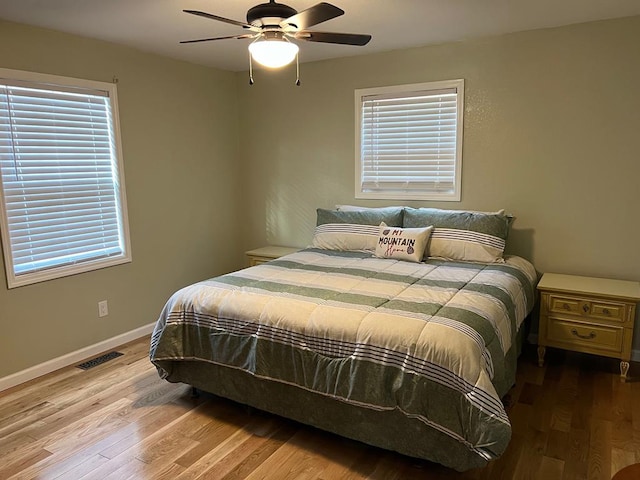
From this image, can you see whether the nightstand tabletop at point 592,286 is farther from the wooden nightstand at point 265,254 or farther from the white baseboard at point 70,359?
the white baseboard at point 70,359

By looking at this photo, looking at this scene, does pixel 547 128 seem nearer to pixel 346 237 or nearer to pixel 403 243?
pixel 403 243

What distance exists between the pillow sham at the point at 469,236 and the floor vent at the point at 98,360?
2.54 meters

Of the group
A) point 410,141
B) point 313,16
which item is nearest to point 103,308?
point 313,16

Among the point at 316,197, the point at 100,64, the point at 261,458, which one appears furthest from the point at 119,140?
the point at 261,458

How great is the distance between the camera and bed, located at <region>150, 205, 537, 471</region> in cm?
198

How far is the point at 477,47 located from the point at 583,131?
3.29ft

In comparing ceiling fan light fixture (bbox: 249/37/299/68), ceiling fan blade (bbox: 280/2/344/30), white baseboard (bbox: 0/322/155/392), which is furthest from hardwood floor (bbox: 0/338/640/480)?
ceiling fan blade (bbox: 280/2/344/30)

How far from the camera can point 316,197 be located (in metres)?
4.48

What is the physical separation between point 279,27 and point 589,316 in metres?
2.61

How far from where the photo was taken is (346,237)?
3764 millimetres

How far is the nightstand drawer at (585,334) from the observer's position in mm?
2988

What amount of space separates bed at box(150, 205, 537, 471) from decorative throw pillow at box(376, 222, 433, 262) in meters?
0.25

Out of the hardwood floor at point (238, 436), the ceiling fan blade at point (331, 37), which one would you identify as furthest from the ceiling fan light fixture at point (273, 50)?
the hardwood floor at point (238, 436)

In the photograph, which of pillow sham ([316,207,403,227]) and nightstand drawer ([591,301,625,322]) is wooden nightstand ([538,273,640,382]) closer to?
nightstand drawer ([591,301,625,322])
